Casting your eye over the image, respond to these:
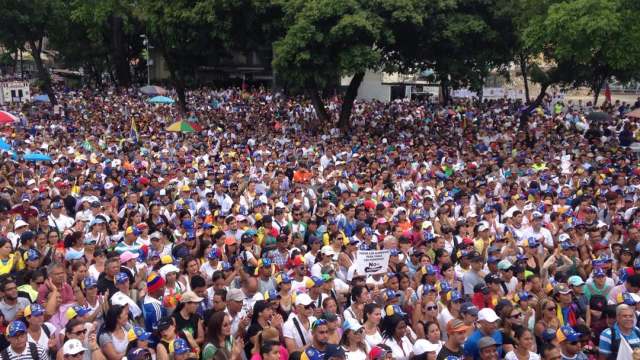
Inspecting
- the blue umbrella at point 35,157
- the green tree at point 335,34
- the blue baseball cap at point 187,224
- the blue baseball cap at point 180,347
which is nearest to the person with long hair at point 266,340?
the blue baseball cap at point 180,347

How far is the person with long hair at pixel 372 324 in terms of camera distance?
5706 millimetres

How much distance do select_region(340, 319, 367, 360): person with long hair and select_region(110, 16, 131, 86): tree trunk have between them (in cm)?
4418

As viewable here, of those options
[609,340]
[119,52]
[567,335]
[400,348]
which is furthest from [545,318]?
[119,52]

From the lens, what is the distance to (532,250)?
28.0 feet

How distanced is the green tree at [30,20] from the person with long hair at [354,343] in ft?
87.7

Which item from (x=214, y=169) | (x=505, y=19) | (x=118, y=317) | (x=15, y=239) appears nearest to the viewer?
(x=118, y=317)

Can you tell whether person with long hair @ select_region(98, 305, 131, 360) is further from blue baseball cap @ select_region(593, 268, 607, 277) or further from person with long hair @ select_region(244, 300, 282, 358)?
blue baseball cap @ select_region(593, 268, 607, 277)

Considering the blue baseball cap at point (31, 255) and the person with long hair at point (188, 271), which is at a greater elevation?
the blue baseball cap at point (31, 255)

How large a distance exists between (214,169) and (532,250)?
7653 millimetres

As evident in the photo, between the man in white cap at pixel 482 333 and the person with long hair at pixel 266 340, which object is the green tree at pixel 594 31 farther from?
the person with long hair at pixel 266 340

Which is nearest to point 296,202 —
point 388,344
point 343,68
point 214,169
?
point 214,169

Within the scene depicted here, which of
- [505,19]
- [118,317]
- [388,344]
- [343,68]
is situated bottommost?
[388,344]

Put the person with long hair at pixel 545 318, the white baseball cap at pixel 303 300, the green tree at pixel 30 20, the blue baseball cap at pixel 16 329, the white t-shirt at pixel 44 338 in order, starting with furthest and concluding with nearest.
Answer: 1. the green tree at pixel 30 20
2. the person with long hair at pixel 545 318
3. the white baseball cap at pixel 303 300
4. the white t-shirt at pixel 44 338
5. the blue baseball cap at pixel 16 329

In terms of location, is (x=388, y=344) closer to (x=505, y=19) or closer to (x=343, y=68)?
(x=343, y=68)
